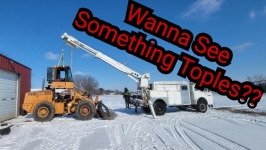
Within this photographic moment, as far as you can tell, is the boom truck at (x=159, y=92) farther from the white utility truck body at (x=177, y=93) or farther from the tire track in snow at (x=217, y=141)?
the tire track in snow at (x=217, y=141)

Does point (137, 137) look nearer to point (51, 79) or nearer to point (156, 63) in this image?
point (156, 63)

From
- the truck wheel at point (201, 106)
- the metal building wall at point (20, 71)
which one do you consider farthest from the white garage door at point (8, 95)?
the truck wheel at point (201, 106)

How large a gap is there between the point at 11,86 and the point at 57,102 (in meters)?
3.48

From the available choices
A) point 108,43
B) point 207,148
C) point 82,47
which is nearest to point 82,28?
point 108,43

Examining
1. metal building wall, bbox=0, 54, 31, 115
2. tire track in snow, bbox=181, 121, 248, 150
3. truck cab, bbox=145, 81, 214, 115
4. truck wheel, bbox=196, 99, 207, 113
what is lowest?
tire track in snow, bbox=181, 121, 248, 150

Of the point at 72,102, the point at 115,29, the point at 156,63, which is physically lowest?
the point at 72,102

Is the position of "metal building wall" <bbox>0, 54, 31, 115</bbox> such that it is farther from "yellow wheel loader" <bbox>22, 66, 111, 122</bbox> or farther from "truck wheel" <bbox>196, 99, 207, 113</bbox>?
"truck wheel" <bbox>196, 99, 207, 113</bbox>

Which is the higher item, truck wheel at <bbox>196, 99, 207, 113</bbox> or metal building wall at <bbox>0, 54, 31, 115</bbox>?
metal building wall at <bbox>0, 54, 31, 115</bbox>

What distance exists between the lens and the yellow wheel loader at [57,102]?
10.1 metres

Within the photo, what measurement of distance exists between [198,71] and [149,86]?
16.8 feet

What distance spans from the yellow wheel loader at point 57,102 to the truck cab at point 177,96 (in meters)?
3.80

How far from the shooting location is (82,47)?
1262cm

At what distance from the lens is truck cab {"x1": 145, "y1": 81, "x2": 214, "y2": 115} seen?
1251 cm

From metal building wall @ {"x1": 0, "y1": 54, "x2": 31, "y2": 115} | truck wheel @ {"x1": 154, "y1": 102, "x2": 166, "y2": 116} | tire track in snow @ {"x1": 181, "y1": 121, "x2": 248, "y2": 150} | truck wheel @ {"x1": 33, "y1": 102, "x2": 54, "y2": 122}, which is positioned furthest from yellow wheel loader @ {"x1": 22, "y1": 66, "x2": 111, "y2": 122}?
tire track in snow @ {"x1": 181, "y1": 121, "x2": 248, "y2": 150}
